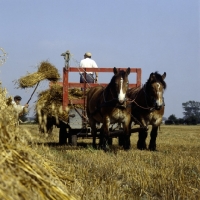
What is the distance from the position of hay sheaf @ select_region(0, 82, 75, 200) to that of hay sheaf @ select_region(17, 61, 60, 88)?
902 cm

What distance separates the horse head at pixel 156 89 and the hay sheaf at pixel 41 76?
8.69ft

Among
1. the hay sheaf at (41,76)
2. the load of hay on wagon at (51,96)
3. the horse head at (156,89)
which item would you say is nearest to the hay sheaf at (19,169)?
the horse head at (156,89)

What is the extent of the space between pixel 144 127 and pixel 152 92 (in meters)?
0.97

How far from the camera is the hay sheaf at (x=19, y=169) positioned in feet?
9.29

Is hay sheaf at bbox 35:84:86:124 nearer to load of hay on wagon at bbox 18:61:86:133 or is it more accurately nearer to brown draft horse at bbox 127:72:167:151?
load of hay on wagon at bbox 18:61:86:133

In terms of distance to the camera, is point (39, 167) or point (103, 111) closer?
point (39, 167)

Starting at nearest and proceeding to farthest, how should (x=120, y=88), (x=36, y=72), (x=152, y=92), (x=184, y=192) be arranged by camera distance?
1. (x=184, y=192)
2. (x=120, y=88)
3. (x=152, y=92)
4. (x=36, y=72)

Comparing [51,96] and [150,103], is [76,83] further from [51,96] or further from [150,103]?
[150,103]

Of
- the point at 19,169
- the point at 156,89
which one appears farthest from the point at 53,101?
the point at 19,169

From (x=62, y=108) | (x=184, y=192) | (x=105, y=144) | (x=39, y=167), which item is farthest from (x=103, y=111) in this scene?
(x=39, y=167)

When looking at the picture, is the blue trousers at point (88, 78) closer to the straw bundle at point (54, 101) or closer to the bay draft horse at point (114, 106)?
the straw bundle at point (54, 101)

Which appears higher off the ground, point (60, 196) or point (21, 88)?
point (21, 88)

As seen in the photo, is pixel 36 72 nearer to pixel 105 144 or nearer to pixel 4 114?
pixel 105 144

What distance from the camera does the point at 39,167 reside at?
330cm
